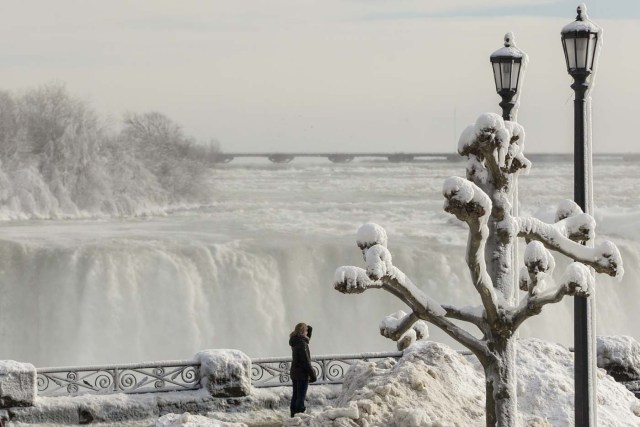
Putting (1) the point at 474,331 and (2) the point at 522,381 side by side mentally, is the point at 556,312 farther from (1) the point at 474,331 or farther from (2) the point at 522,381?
(2) the point at 522,381

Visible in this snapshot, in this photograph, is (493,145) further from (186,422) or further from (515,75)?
(186,422)

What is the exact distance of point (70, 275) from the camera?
4666 centimetres

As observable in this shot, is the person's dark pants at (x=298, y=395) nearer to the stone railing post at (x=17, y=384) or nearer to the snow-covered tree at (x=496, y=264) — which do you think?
the stone railing post at (x=17, y=384)

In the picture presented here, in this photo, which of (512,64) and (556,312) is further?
(556,312)

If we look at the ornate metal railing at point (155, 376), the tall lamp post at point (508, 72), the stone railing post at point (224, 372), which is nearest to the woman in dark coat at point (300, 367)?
the ornate metal railing at point (155, 376)

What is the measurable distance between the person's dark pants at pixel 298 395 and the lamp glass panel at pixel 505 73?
15.8 feet

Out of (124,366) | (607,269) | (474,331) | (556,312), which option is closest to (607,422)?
(607,269)

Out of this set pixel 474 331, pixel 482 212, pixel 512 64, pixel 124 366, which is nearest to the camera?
pixel 482 212

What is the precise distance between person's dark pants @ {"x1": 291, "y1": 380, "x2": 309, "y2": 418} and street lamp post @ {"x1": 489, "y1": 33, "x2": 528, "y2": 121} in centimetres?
459

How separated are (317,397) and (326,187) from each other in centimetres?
3974

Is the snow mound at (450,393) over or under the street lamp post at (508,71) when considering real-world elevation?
under

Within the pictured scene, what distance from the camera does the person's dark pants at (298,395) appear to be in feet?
50.2

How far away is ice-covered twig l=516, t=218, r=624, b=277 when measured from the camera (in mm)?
10758

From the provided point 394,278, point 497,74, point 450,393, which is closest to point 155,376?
point 450,393
